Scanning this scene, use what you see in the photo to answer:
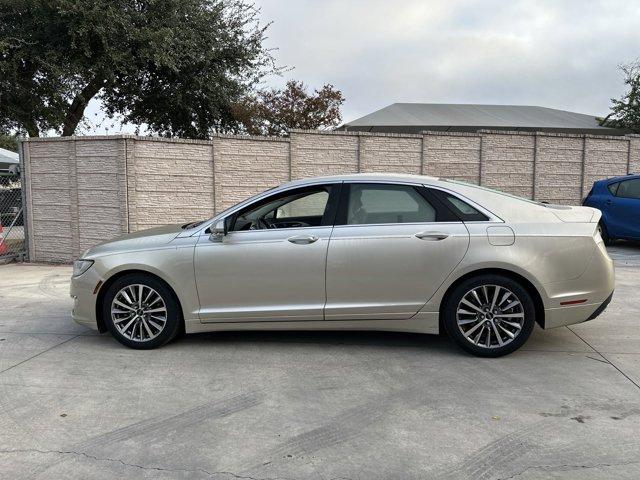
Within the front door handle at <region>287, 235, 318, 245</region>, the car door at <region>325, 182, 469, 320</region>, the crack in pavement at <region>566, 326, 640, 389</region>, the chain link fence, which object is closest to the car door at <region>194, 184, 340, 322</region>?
the front door handle at <region>287, 235, 318, 245</region>

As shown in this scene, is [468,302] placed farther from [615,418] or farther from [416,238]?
[615,418]

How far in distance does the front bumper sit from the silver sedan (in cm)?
2

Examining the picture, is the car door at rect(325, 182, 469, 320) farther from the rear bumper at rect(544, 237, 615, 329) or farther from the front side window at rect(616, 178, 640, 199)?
the front side window at rect(616, 178, 640, 199)

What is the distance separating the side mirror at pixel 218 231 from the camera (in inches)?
202

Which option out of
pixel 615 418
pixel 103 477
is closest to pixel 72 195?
pixel 103 477

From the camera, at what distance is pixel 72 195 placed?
11.0 meters

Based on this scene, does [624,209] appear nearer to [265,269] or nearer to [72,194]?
[265,269]

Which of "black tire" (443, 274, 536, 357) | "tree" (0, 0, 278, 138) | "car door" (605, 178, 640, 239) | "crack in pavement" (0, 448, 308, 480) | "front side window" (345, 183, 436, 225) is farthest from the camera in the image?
"tree" (0, 0, 278, 138)

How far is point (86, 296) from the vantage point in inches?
211

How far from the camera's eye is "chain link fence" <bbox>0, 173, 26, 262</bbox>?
1142 cm

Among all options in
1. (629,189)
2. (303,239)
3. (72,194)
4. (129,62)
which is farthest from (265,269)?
(129,62)

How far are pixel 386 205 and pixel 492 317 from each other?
137cm

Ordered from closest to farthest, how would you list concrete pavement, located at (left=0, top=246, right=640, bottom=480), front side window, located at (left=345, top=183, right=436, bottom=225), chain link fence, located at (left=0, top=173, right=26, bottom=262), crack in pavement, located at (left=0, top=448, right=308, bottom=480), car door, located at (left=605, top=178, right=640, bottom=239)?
1. crack in pavement, located at (left=0, top=448, right=308, bottom=480)
2. concrete pavement, located at (left=0, top=246, right=640, bottom=480)
3. front side window, located at (left=345, top=183, right=436, bottom=225)
4. car door, located at (left=605, top=178, right=640, bottom=239)
5. chain link fence, located at (left=0, top=173, right=26, bottom=262)

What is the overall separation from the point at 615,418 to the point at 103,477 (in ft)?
10.7
